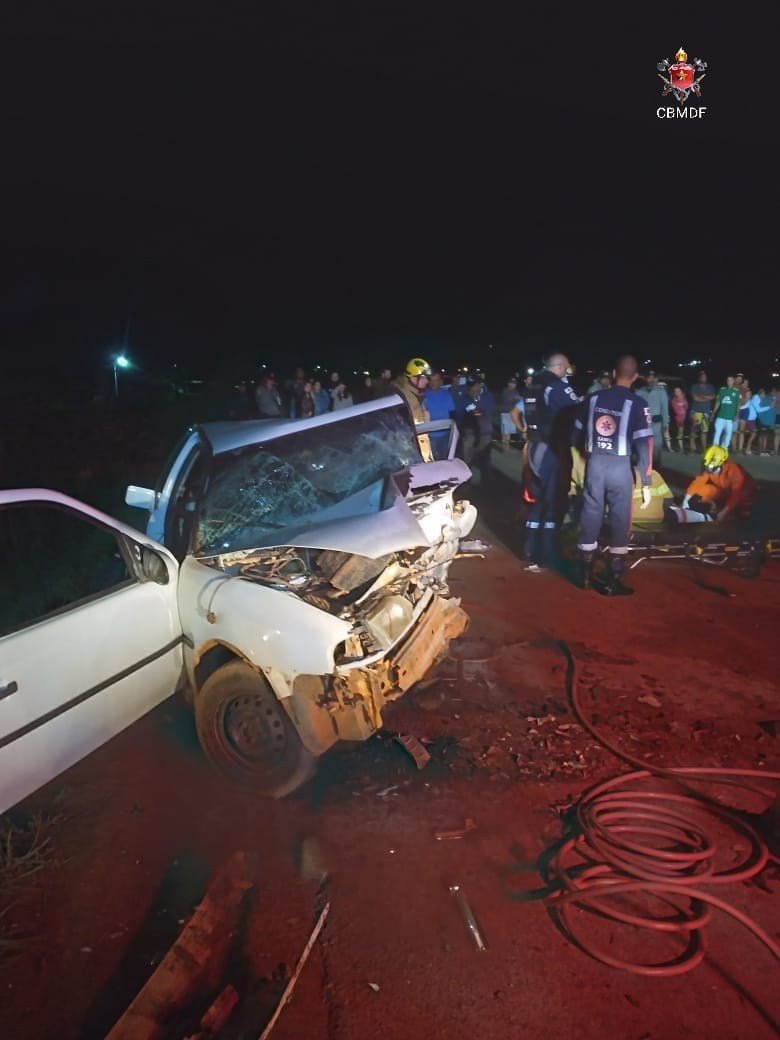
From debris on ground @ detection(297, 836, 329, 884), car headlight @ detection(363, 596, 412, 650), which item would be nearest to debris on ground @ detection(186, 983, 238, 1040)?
debris on ground @ detection(297, 836, 329, 884)

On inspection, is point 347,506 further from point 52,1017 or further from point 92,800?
point 52,1017

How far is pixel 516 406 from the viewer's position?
39.6 feet

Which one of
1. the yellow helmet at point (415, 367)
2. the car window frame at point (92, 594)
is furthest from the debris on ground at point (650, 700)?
the yellow helmet at point (415, 367)

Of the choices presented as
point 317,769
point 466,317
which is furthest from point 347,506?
point 466,317

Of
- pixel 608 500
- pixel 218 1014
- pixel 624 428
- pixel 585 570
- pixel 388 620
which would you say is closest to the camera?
pixel 218 1014

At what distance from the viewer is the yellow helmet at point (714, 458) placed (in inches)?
300

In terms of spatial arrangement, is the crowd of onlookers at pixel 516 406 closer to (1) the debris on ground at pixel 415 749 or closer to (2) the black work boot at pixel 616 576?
(2) the black work boot at pixel 616 576

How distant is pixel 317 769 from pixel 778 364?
109 ft

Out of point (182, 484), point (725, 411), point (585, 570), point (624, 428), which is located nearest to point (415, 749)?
point (182, 484)

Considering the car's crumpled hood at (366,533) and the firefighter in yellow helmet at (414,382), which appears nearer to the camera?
the car's crumpled hood at (366,533)

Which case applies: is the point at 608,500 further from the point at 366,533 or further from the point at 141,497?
the point at 141,497

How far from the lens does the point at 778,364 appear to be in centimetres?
3131

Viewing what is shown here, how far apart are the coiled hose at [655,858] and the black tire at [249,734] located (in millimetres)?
1312

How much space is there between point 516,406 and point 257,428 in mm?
8417
